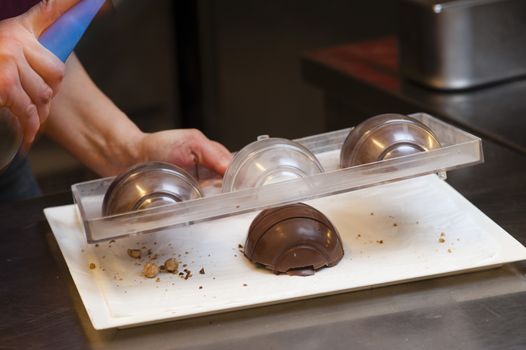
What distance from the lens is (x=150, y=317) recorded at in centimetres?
85

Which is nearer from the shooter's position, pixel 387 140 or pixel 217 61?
pixel 387 140

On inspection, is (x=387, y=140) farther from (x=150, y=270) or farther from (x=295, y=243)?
(x=150, y=270)

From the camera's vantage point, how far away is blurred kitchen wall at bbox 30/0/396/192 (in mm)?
2400

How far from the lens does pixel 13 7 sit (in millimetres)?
927

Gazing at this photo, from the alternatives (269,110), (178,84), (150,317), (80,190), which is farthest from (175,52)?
(150,317)

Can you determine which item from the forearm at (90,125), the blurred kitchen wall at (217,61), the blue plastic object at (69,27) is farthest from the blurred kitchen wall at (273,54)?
the blue plastic object at (69,27)

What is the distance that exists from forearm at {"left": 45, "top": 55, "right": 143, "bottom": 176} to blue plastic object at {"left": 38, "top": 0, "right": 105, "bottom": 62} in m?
0.33

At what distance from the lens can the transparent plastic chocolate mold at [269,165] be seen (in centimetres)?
95

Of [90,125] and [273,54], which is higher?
[90,125]

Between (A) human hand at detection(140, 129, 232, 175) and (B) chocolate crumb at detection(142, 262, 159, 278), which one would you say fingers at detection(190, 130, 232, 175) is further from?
Result: (B) chocolate crumb at detection(142, 262, 159, 278)

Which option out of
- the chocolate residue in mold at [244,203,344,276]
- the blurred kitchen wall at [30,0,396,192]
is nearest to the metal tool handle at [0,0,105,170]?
the chocolate residue in mold at [244,203,344,276]

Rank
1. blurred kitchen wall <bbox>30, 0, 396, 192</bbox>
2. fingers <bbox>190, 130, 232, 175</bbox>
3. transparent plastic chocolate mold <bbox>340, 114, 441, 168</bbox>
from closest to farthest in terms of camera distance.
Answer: transparent plastic chocolate mold <bbox>340, 114, 441, 168</bbox>, fingers <bbox>190, 130, 232, 175</bbox>, blurred kitchen wall <bbox>30, 0, 396, 192</bbox>

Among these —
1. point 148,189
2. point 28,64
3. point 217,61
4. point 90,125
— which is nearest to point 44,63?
point 28,64

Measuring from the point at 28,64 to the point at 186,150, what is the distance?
11.4 inches
